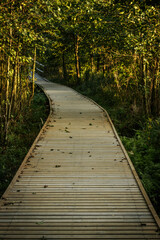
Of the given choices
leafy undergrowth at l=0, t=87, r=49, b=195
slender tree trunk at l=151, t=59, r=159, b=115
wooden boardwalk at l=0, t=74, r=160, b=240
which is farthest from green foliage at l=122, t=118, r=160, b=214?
leafy undergrowth at l=0, t=87, r=49, b=195

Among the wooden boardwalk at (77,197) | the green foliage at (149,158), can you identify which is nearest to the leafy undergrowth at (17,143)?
the wooden boardwalk at (77,197)

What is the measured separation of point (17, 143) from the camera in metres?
7.03

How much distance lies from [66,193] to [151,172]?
2381mm

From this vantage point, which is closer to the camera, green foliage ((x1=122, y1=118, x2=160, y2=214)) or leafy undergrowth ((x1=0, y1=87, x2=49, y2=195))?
green foliage ((x1=122, y1=118, x2=160, y2=214))

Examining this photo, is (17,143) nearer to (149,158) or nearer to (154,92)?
(149,158)

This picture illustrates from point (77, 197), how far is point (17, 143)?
3.93 metres

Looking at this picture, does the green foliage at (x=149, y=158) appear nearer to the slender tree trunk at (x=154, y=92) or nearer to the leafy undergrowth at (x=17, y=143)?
the slender tree trunk at (x=154, y=92)

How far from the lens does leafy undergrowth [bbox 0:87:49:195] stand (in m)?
5.31

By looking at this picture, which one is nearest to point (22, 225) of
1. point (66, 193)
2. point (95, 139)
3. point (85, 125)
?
point (66, 193)

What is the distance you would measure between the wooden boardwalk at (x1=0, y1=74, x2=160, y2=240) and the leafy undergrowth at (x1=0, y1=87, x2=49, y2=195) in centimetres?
63

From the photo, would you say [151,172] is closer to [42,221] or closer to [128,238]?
[128,238]

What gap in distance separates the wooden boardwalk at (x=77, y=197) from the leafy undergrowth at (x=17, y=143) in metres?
0.63

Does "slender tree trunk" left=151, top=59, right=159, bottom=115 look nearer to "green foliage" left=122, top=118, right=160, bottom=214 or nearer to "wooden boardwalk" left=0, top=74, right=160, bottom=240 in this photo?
"green foliage" left=122, top=118, right=160, bottom=214

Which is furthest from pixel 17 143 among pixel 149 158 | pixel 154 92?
pixel 154 92
